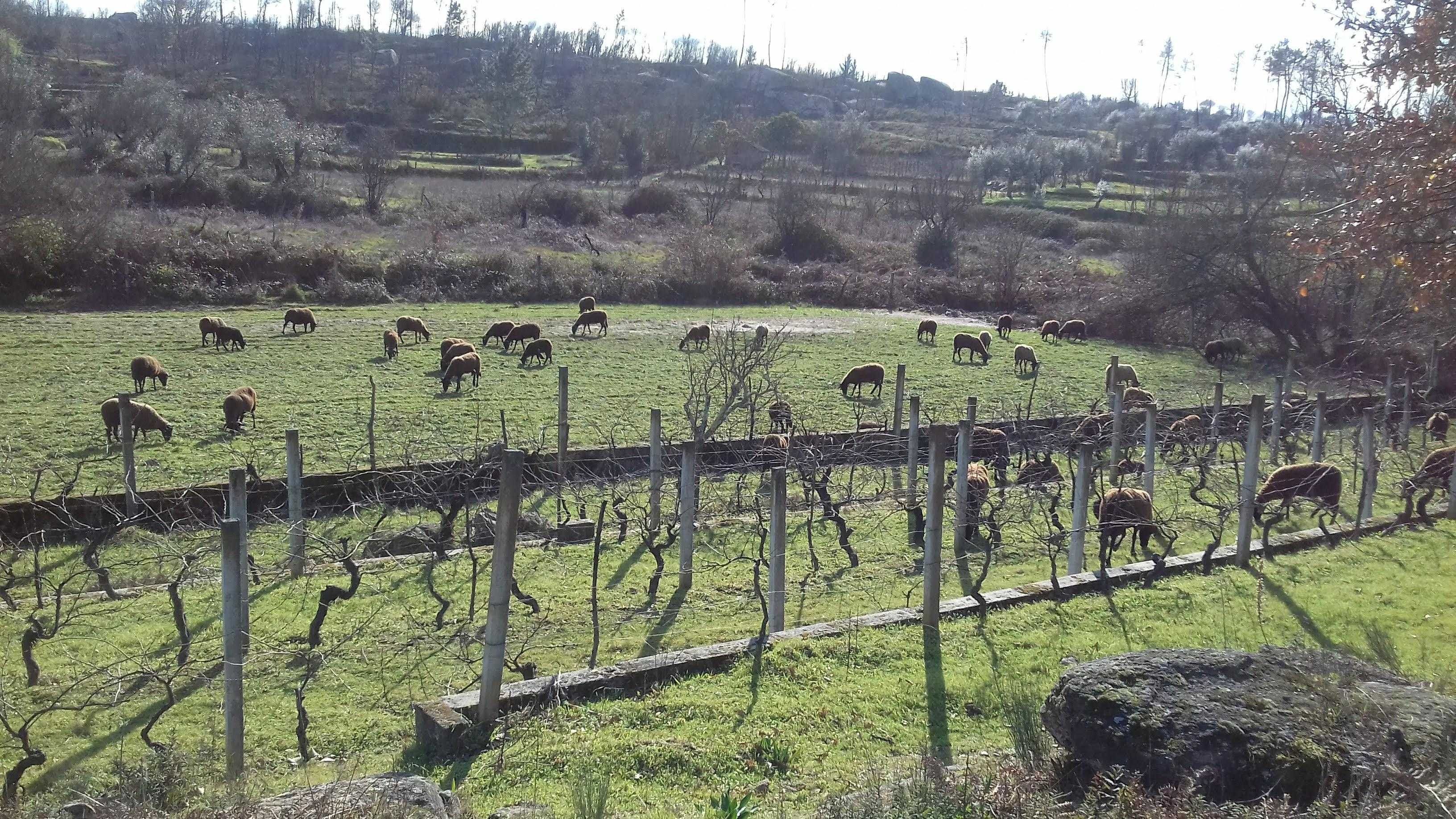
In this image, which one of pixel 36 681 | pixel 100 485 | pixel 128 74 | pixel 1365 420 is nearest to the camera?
pixel 36 681

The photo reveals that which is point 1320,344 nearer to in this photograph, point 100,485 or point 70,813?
point 100,485

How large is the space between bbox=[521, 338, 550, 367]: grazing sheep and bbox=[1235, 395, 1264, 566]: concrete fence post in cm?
1926

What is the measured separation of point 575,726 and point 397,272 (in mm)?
36867

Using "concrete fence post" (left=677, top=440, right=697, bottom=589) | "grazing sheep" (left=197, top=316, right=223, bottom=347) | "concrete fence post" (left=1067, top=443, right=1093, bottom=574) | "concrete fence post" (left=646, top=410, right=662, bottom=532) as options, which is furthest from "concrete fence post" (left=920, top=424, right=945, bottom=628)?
"grazing sheep" (left=197, top=316, right=223, bottom=347)

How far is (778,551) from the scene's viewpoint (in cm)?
865

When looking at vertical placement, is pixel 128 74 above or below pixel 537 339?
above

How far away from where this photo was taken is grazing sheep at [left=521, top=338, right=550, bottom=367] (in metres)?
27.2

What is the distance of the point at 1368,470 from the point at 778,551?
8.79m

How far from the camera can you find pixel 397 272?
1599 inches

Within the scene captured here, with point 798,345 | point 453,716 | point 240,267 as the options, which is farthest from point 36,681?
point 240,267

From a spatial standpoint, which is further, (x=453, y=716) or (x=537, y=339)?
(x=537, y=339)

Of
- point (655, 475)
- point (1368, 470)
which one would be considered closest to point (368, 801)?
point (655, 475)

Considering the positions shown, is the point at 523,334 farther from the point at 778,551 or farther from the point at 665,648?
the point at 778,551

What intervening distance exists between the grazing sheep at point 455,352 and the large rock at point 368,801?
20.5 metres
